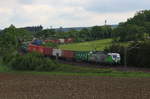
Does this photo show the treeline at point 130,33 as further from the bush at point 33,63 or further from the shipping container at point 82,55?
the bush at point 33,63

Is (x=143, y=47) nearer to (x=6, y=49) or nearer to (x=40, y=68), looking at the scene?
(x=40, y=68)

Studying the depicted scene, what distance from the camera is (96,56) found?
69062 millimetres

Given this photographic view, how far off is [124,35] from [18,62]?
72699 mm

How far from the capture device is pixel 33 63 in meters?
61.7

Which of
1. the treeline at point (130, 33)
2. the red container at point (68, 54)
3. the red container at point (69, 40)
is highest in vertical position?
the treeline at point (130, 33)

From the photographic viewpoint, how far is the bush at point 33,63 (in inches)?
2395

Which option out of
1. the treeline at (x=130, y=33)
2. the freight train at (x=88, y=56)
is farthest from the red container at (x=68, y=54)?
the treeline at (x=130, y=33)

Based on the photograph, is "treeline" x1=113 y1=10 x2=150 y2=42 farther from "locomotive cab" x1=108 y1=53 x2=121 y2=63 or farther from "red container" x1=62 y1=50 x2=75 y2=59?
"locomotive cab" x1=108 y1=53 x2=121 y2=63

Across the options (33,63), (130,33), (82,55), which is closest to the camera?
(33,63)

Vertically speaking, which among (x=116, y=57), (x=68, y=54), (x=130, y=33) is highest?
(x=130, y=33)

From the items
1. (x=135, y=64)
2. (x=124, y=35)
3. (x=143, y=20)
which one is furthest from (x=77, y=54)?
(x=143, y=20)

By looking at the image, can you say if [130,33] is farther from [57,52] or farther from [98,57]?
[98,57]

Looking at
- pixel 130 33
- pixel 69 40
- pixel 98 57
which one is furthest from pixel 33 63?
pixel 69 40

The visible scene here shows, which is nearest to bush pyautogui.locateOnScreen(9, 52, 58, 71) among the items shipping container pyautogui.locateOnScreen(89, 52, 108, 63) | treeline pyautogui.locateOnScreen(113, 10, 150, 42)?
shipping container pyautogui.locateOnScreen(89, 52, 108, 63)
